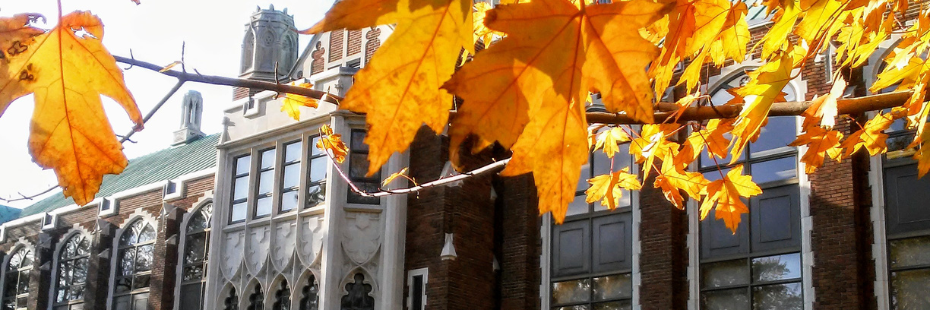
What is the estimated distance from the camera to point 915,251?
12.5 meters

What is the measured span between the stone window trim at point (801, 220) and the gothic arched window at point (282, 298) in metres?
5.89

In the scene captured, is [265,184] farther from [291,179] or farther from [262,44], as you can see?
[262,44]

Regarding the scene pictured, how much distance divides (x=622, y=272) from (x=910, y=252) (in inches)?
147

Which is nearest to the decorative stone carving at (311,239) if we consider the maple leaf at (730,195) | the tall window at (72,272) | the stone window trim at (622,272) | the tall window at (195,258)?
the stone window trim at (622,272)

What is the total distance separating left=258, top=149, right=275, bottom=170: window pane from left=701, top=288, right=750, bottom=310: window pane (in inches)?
279

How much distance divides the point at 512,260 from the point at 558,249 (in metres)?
0.70

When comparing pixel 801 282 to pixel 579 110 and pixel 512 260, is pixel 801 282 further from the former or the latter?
pixel 579 110

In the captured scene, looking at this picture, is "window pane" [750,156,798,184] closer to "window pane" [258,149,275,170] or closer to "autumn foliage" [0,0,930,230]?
"window pane" [258,149,275,170]

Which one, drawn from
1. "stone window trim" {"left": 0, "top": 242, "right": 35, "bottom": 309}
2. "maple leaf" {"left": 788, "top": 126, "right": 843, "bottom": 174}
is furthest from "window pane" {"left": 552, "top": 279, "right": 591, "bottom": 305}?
"stone window trim" {"left": 0, "top": 242, "right": 35, "bottom": 309}

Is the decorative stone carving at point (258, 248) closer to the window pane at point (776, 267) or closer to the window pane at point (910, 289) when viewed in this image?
the window pane at point (776, 267)

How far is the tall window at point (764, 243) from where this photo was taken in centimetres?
1334

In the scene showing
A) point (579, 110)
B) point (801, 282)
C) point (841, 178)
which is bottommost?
point (579, 110)

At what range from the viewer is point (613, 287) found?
14867 millimetres

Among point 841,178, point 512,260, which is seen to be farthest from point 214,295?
point 841,178
